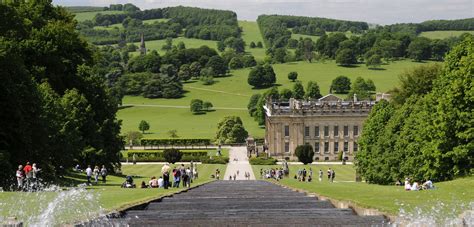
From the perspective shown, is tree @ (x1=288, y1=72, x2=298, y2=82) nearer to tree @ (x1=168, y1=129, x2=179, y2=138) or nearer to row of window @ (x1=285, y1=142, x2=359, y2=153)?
tree @ (x1=168, y1=129, x2=179, y2=138)

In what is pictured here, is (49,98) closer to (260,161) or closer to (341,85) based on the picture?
(260,161)

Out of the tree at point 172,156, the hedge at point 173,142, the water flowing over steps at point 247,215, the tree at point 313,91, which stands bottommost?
the hedge at point 173,142

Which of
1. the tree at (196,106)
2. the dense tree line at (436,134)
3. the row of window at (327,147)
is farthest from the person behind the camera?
the tree at (196,106)

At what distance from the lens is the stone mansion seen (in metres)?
123

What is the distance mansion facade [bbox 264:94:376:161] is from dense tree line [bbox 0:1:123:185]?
208ft

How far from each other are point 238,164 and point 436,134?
61664 mm

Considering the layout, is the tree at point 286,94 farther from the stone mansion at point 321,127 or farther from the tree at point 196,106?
the stone mansion at point 321,127

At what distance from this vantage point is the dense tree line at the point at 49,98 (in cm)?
3681

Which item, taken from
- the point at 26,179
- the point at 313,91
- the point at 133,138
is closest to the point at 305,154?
the point at 133,138

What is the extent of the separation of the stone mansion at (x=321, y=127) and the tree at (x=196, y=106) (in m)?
48.7

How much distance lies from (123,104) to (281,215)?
17327cm

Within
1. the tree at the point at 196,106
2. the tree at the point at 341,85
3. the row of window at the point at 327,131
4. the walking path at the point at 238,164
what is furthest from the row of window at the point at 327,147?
the tree at the point at 341,85

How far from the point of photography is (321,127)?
12400cm

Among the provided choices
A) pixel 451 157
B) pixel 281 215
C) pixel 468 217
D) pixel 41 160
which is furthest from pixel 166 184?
pixel 468 217
